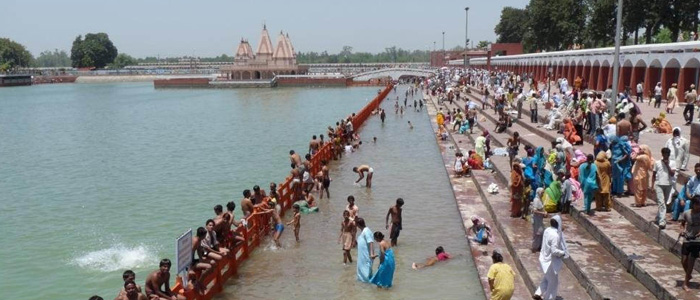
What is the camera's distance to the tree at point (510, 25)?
92.5 metres

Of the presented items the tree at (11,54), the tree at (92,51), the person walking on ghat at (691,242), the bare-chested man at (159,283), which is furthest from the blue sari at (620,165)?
the tree at (92,51)

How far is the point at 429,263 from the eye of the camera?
9828 mm

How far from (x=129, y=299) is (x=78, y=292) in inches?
168

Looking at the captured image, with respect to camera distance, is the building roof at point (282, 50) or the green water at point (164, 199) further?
the building roof at point (282, 50)

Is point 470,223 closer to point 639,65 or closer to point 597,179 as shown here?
point 597,179

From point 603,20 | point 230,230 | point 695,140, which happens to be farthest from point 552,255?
point 603,20

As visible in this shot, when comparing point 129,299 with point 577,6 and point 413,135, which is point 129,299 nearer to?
point 413,135

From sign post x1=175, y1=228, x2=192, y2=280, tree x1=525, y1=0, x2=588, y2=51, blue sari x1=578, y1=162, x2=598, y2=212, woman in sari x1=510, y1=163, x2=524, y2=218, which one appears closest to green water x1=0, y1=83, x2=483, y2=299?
woman in sari x1=510, y1=163, x2=524, y2=218

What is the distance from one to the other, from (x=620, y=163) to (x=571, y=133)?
581cm

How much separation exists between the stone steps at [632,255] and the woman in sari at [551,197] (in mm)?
328

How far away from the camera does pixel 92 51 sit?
141000mm

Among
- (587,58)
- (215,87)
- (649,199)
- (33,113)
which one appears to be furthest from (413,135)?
(215,87)

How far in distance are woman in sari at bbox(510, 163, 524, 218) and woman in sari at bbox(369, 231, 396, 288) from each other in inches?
121

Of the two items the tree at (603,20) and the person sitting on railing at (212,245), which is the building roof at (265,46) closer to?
the tree at (603,20)
